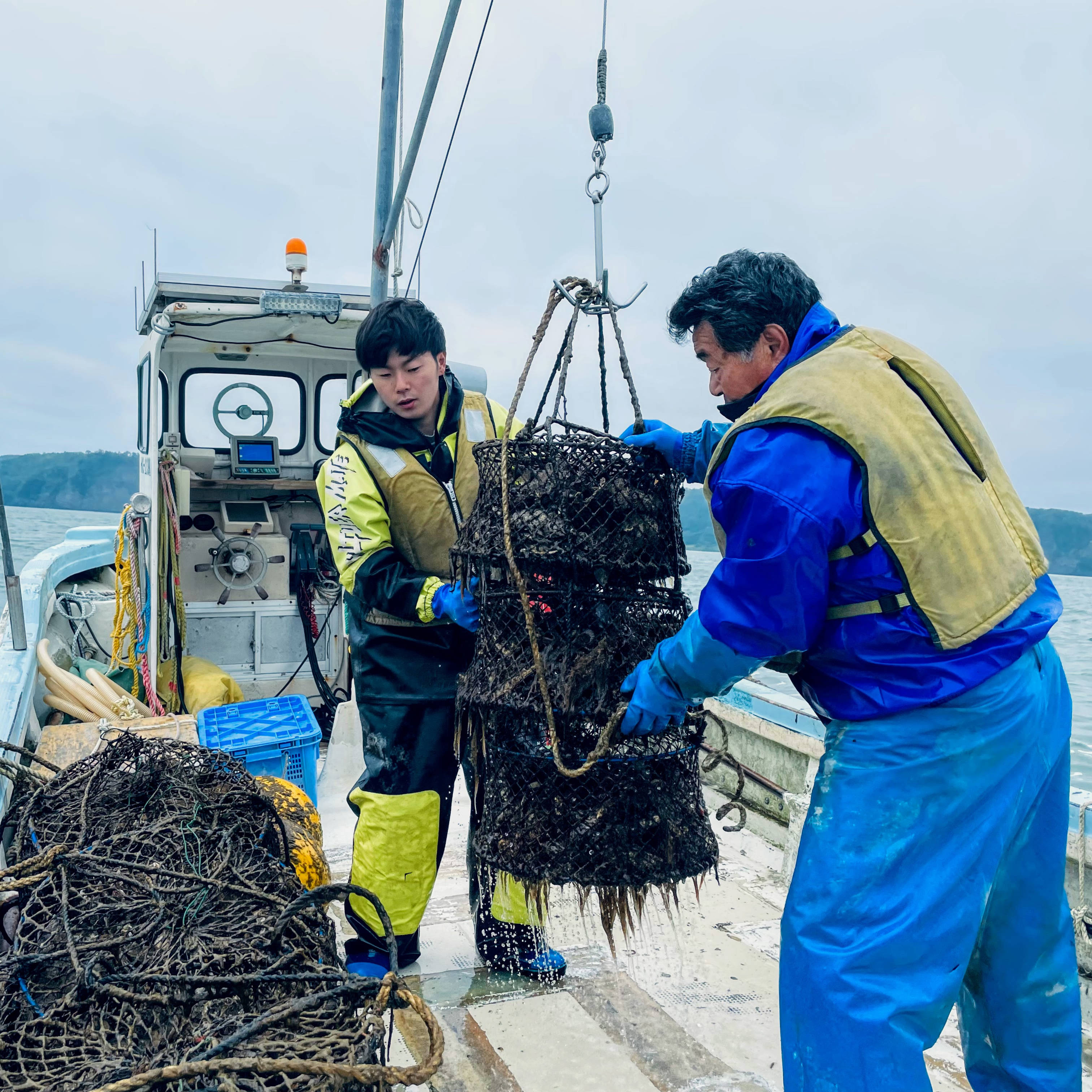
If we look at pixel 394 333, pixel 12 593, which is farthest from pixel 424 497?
pixel 12 593

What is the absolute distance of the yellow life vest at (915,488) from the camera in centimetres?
183

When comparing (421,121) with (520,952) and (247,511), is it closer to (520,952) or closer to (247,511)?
(247,511)

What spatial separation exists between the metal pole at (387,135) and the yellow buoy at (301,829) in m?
3.07

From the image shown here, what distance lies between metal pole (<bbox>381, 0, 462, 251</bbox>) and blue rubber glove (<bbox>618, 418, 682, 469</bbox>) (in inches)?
122

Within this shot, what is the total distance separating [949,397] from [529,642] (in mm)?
1110

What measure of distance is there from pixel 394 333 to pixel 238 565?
3543 mm

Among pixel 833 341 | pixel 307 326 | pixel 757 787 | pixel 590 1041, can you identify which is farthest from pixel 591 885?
pixel 307 326

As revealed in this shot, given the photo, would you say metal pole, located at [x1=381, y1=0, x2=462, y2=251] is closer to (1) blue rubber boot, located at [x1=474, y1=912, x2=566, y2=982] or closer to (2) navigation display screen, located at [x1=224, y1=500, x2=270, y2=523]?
(2) navigation display screen, located at [x1=224, y1=500, x2=270, y2=523]

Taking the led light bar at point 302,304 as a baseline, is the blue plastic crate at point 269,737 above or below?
below

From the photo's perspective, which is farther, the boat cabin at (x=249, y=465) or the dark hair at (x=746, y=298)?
the boat cabin at (x=249, y=465)

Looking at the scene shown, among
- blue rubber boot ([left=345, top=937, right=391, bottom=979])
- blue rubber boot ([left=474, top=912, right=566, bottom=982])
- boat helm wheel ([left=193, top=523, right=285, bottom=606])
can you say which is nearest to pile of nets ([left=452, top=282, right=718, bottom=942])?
blue rubber boot ([left=474, top=912, right=566, bottom=982])

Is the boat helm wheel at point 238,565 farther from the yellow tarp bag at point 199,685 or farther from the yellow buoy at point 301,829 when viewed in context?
the yellow buoy at point 301,829

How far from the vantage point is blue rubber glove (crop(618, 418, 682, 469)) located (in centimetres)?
247

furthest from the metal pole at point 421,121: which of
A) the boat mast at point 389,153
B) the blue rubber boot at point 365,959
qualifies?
the blue rubber boot at point 365,959
